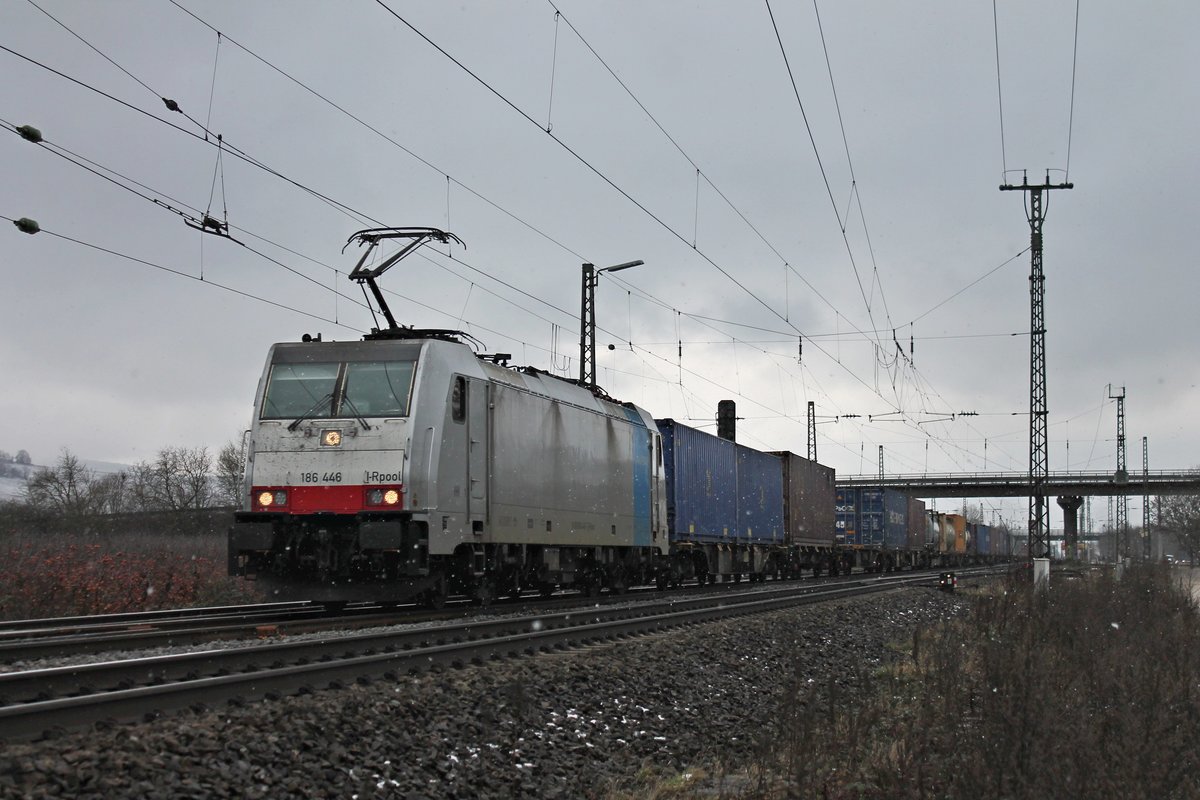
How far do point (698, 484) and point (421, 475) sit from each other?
13148mm

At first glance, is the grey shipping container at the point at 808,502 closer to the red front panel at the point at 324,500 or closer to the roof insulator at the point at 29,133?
the red front panel at the point at 324,500

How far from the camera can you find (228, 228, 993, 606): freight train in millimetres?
12867

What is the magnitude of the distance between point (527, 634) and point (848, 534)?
3395 cm

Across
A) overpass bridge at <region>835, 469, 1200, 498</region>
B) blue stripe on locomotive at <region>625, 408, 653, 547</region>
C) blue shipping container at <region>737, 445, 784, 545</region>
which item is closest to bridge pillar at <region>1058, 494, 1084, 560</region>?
overpass bridge at <region>835, 469, 1200, 498</region>

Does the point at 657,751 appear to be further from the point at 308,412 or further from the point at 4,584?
the point at 4,584

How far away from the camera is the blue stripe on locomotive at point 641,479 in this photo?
20.9 m

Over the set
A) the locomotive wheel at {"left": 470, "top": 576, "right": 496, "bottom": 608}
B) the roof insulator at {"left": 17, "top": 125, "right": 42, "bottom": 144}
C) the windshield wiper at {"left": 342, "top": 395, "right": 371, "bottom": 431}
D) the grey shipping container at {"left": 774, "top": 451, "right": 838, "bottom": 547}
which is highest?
the roof insulator at {"left": 17, "top": 125, "right": 42, "bottom": 144}

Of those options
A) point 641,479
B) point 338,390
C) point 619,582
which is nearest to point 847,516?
point 641,479

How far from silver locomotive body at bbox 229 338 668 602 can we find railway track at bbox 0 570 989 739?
59.2 inches

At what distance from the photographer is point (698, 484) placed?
25344 mm

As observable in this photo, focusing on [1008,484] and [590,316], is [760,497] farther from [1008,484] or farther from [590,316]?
[1008,484]

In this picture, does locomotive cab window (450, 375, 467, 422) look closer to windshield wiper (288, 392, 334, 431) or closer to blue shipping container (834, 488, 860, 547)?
windshield wiper (288, 392, 334, 431)

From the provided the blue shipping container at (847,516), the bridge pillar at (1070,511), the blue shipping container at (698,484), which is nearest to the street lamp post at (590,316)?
the blue shipping container at (698,484)

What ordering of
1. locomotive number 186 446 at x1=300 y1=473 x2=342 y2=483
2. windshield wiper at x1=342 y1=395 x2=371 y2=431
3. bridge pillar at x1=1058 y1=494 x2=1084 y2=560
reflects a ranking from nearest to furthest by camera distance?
1. locomotive number 186 446 at x1=300 y1=473 x2=342 y2=483
2. windshield wiper at x1=342 y1=395 x2=371 y2=431
3. bridge pillar at x1=1058 y1=494 x2=1084 y2=560
